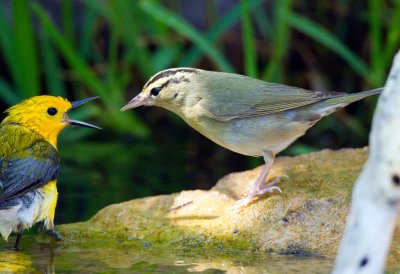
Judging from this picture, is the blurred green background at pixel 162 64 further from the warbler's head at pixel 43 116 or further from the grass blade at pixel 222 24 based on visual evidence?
the warbler's head at pixel 43 116

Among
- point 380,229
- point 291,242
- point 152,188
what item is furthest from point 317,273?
point 152,188

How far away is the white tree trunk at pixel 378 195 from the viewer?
2.90m

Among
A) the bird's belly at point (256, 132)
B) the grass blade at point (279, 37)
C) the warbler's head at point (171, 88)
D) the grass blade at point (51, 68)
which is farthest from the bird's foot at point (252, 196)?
the grass blade at point (51, 68)

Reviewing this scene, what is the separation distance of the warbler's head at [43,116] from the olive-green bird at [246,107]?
59cm

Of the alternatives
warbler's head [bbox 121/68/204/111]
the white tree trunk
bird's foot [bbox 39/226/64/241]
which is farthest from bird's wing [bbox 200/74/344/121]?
the white tree trunk

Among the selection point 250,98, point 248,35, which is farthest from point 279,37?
point 250,98

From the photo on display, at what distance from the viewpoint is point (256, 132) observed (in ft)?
18.6

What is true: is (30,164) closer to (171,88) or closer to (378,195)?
(171,88)

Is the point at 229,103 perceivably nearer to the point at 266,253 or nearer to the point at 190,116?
the point at 190,116

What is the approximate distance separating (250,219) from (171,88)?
4.26ft

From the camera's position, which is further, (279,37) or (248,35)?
(279,37)

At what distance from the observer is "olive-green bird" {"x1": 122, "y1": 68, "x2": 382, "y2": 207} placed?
568cm

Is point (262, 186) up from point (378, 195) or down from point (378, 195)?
up

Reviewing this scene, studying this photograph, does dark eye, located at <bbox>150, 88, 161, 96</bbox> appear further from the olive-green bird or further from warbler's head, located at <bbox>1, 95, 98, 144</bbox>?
warbler's head, located at <bbox>1, 95, 98, 144</bbox>
